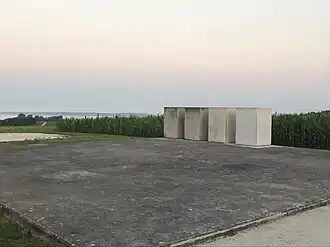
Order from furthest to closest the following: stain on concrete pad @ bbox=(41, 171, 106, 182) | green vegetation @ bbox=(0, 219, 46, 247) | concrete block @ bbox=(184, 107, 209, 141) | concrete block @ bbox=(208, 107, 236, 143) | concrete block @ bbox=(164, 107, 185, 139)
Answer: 1. concrete block @ bbox=(164, 107, 185, 139)
2. concrete block @ bbox=(184, 107, 209, 141)
3. concrete block @ bbox=(208, 107, 236, 143)
4. stain on concrete pad @ bbox=(41, 171, 106, 182)
5. green vegetation @ bbox=(0, 219, 46, 247)

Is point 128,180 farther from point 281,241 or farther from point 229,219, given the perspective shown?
point 281,241

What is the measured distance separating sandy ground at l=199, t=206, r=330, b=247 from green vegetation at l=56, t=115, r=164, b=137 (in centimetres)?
1017

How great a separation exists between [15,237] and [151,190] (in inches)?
68.4

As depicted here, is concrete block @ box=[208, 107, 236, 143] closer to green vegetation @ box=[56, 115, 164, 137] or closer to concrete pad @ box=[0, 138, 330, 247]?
concrete pad @ box=[0, 138, 330, 247]

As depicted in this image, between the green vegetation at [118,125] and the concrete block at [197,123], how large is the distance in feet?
8.01

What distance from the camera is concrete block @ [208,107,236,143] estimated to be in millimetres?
10430

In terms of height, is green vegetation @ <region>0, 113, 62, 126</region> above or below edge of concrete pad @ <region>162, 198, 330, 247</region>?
above

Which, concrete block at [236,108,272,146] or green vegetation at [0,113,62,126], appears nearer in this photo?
concrete block at [236,108,272,146]

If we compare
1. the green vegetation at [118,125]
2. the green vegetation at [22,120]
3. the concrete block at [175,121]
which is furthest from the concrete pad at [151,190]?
the green vegetation at [22,120]

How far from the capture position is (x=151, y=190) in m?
4.54

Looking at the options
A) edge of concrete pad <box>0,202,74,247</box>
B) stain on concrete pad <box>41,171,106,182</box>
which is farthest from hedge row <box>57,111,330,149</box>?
edge of concrete pad <box>0,202,74,247</box>

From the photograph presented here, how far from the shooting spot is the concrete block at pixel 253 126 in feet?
32.1

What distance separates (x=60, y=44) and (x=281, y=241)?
12.5m

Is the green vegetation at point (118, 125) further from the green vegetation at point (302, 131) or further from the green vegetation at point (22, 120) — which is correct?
the green vegetation at point (22, 120)
